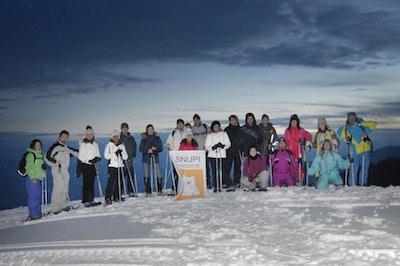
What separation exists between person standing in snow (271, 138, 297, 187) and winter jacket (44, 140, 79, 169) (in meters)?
5.72

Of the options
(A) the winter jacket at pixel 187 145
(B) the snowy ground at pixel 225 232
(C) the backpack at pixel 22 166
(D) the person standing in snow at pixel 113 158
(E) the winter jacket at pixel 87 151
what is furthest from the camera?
(A) the winter jacket at pixel 187 145

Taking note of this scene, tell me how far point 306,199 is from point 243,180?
105 inches

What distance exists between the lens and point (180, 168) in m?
13.3

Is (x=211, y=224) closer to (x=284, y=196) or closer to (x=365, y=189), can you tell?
(x=284, y=196)

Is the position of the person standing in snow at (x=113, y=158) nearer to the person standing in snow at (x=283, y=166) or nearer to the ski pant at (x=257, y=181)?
the ski pant at (x=257, y=181)

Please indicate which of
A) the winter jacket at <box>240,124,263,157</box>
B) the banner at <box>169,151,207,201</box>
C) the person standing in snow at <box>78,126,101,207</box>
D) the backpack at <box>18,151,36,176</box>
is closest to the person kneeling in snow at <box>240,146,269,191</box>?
the winter jacket at <box>240,124,263,157</box>

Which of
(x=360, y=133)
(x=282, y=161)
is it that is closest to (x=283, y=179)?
(x=282, y=161)

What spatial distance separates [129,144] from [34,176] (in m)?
3.00

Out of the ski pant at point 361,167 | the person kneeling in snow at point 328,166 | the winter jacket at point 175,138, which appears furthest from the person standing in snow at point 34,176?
the ski pant at point 361,167

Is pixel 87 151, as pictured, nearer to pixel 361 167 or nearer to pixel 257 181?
pixel 257 181

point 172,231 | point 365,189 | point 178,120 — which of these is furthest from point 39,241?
point 365,189

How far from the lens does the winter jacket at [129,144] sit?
47.2 feet

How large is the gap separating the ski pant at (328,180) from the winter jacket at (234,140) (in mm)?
2563

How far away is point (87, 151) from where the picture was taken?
13.3 metres
